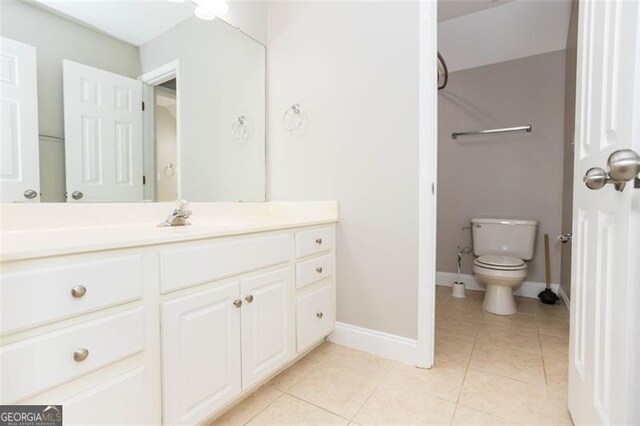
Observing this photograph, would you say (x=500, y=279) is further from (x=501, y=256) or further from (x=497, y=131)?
(x=497, y=131)

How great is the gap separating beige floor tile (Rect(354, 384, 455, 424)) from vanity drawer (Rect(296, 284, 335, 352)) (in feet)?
1.33

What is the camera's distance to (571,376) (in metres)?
1.14

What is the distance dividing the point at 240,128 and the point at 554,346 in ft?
7.58

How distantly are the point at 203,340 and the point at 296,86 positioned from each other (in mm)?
1556

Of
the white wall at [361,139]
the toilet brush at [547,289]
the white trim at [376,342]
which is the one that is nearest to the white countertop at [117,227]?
the white wall at [361,139]

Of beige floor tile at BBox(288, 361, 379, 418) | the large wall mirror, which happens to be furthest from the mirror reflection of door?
beige floor tile at BBox(288, 361, 379, 418)

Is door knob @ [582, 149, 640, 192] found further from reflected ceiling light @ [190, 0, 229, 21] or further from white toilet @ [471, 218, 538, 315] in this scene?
reflected ceiling light @ [190, 0, 229, 21]

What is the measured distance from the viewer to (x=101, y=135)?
1269 millimetres

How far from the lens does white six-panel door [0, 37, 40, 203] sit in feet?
3.33

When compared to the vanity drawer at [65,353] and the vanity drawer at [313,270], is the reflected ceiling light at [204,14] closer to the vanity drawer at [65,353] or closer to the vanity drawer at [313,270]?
the vanity drawer at [313,270]

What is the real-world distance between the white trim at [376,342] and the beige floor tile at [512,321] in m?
0.84

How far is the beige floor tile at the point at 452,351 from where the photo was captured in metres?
1.59

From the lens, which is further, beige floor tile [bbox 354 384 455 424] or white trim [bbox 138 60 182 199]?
white trim [bbox 138 60 182 199]

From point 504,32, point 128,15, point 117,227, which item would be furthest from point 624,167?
point 504,32
